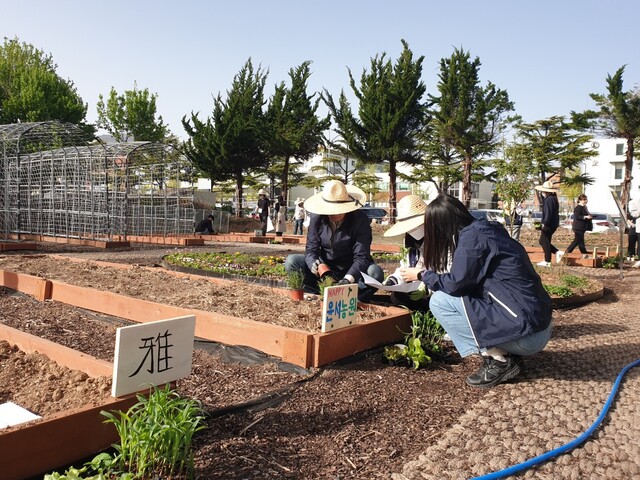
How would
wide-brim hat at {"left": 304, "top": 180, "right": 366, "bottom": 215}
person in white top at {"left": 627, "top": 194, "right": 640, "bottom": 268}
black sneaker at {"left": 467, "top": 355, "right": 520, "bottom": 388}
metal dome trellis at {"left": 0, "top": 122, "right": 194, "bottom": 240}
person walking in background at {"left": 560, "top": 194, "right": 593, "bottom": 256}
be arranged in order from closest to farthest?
black sneaker at {"left": 467, "top": 355, "right": 520, "bottom": 388} → wide-brim hat at {"left": 304, "top": 180, "right": 366, "bottom": 215} → person in white top at {"left": 627, "top": 194, "right": 640, "bottom": 268} → person walking in background at {"left": 560, "top": 194, "right": 593, "bottom": 256} → metal dome trellis at {"left": 0, "top": 122, "right": 194, "bottom": 240}

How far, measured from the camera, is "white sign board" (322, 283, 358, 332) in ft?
11.2

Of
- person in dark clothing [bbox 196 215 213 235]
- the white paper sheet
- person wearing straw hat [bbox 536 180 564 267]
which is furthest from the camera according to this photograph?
person in dark clothing [bbox 196 215 213 235]

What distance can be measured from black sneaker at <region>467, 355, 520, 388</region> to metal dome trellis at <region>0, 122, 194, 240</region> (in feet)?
37.8

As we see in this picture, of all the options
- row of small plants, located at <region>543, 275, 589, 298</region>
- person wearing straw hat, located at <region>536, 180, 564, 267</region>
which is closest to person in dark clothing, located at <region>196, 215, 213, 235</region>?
person wearing straw hat, located at <region>536, 180, 564, 267</region>

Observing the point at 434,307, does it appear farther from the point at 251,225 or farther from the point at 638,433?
the point at 251,225

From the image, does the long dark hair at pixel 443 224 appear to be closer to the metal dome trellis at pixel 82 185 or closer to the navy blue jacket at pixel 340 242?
the navy blue jacket at pixel 340 242

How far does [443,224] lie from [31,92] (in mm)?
34145

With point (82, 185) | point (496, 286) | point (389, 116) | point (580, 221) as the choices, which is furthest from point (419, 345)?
point (389, 116)

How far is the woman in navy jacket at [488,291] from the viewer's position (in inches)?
123

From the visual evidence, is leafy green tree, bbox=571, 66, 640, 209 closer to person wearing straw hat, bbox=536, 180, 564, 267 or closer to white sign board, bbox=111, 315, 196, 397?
person wearing straw hat, bbox=536, 180, 564, 267

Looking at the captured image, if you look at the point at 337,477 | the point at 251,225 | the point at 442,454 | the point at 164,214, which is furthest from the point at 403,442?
the point at 251,225

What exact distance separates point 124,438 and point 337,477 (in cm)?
82

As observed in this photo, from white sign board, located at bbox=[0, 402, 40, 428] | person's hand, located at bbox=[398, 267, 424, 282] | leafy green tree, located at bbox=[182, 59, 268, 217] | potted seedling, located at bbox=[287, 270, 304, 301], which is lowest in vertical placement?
white sign board, located at bbox=[0, 402, 40, 428]

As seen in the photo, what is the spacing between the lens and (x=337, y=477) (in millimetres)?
2139
